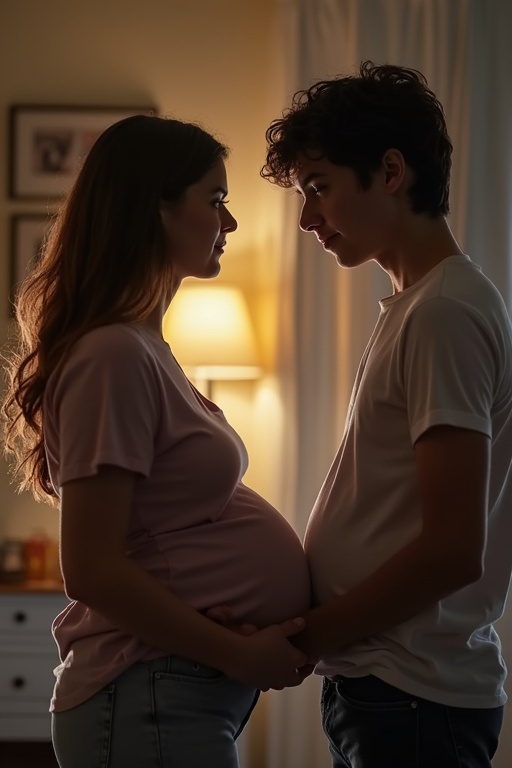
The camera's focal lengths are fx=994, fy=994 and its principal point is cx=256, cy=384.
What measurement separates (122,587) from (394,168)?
705 mm

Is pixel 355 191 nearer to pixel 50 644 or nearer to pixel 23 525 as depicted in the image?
pixel 50 644

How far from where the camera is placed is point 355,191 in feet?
4.79

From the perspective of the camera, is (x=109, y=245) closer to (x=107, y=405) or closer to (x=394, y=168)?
(x=107, y=405)

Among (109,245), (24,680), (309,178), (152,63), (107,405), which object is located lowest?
(24,680)

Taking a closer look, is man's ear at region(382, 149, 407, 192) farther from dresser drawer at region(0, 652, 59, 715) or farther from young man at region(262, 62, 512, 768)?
dresser drawer at region(0, 652, 59, 715)

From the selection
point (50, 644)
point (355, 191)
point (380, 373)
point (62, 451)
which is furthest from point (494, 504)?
point (50, 644)

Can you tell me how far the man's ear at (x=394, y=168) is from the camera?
144 cm

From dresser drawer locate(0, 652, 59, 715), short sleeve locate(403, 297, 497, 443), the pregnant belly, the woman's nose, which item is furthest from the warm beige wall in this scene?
short sleeve locate(403, 297, 497, 443)

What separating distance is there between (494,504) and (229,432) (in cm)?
38

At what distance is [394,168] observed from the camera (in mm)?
1442

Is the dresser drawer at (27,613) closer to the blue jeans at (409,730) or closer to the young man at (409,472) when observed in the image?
the young man at (409,472)

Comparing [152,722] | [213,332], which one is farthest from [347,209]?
[213,332]

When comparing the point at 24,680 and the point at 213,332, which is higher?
the point at 213,332

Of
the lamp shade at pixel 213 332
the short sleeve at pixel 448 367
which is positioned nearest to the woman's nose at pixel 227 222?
the short sleeve at pixel 448 367
